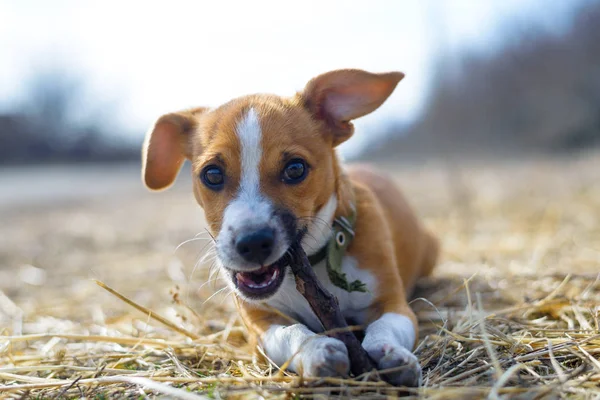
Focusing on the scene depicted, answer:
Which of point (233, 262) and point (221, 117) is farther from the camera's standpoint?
Result: point (221, 117)

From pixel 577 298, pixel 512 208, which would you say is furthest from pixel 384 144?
pixel 577 298

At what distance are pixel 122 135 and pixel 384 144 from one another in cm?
1278

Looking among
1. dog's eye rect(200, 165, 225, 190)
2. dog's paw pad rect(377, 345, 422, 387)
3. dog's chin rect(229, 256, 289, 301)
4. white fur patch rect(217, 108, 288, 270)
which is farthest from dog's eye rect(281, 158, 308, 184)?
dog's paw pad rect(377, 345, 422, 387)

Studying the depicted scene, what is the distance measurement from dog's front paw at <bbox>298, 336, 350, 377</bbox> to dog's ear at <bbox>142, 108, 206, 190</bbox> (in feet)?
5.40

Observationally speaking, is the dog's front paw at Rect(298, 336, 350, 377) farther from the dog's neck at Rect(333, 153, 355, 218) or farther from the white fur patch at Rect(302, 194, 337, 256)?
the dog's neck at Rect(333, 153, 355, 218)

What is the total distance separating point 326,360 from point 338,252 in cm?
87

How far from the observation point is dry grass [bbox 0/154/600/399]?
7.69 ft

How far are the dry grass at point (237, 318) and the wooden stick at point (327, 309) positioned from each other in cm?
13

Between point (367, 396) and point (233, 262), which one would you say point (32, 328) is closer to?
point (233, 262)

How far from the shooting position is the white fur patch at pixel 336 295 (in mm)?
3027

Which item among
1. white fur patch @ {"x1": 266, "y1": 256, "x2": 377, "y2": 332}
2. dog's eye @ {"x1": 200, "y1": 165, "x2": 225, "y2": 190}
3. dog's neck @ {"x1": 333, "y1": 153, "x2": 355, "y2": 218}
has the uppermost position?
dog's eye @ {"x1": 200, "y1": 165, "x2": 225, "y2": 190}

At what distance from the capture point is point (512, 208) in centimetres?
859

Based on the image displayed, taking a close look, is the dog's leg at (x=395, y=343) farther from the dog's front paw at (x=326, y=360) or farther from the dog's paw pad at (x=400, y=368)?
the dog's front paw at (x=326, y=360)

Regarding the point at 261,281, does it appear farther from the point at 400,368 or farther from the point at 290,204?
the point at 400,368
